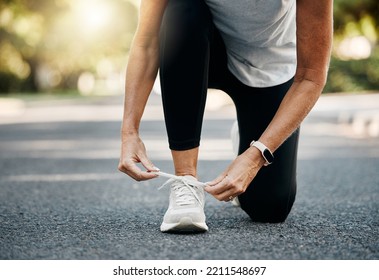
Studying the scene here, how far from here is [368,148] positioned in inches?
272

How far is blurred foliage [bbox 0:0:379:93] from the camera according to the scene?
2730cm

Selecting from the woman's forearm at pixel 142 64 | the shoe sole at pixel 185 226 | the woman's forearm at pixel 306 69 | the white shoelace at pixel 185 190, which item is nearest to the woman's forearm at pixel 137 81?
the woman's forearm at pixel 142 64

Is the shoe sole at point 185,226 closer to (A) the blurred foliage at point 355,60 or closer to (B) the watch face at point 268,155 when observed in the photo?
(B) the watch face at point 268,155

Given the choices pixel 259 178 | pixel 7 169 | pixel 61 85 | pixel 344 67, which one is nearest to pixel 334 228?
pixel 259 178

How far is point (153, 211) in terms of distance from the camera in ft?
10.1

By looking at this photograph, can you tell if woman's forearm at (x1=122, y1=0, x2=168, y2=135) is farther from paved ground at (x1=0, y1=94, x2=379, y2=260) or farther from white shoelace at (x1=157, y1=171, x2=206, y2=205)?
paved ground at (x1=0, y1=94, x2=379, y2=260)

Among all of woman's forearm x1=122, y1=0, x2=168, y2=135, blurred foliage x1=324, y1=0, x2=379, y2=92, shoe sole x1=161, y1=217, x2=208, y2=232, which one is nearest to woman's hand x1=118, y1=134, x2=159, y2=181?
woman's forearm x1=122, y1=0, x2=168, y2=135

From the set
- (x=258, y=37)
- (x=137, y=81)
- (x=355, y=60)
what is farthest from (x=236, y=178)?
(x=355, y=60)

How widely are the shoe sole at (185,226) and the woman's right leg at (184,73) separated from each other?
0.67 ft

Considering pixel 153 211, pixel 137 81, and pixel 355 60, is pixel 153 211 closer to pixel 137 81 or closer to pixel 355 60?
pixel 137 81

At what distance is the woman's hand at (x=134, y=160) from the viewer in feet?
7.65

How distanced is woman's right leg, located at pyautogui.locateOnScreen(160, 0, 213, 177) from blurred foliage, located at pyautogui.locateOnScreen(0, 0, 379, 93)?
22.4 metres

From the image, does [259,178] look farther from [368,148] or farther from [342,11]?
[342,11]
